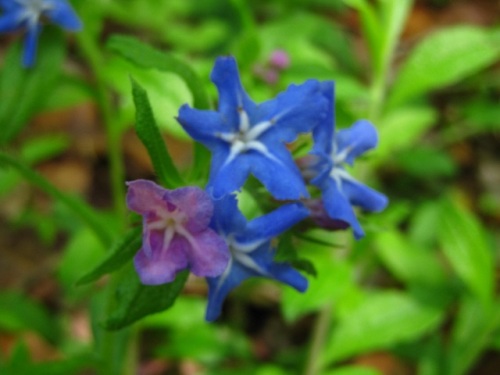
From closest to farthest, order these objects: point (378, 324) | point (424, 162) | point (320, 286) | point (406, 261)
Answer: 1. point (320, 286)
2. point (378, 324)
3. point (406, 261)
4. point (424, 162)

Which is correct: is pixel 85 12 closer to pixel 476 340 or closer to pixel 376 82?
pixel 376 82

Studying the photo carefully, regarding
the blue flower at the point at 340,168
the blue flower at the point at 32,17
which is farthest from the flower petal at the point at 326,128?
the blue flower at the point at 32,17

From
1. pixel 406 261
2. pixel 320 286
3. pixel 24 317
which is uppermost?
pixel 320 286

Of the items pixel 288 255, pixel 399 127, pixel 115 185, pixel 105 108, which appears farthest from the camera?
pixel 399 127

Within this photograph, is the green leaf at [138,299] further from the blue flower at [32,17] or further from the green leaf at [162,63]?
the blue flower at [32,17]

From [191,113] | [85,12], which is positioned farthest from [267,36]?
[191,113]

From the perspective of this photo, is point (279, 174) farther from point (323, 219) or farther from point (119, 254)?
point (119, 254)

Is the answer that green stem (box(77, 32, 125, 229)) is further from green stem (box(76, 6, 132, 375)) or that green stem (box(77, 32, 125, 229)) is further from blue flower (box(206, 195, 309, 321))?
blue flower (box(206, 195, 309, 321))

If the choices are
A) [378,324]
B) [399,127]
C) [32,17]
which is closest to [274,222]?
[32,17]
